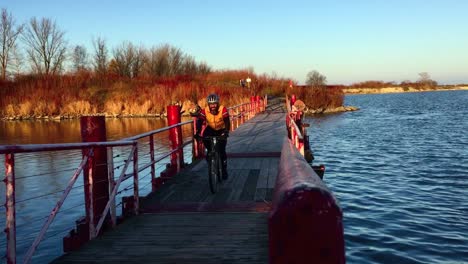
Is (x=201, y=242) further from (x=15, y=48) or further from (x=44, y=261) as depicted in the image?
(x=15, y=48)

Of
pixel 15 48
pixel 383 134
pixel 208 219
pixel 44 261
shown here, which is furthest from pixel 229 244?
pixel 15 48

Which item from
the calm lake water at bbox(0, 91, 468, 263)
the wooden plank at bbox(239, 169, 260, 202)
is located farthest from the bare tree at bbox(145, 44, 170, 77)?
the wooden plank at bbox(239, 169, 260, 202)

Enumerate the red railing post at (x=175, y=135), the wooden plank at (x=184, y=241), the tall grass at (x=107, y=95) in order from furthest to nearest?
the tall grass at (x=107, y=95), the red railing post at (x=175, y=135), the wooden plank at (x=184, y=241)

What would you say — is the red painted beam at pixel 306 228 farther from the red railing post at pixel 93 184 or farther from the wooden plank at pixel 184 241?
the red railing post at pixel 93 184

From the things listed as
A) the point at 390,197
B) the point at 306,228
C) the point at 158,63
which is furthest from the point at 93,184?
the point at 158,63

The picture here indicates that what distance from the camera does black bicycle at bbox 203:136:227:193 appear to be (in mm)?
8037

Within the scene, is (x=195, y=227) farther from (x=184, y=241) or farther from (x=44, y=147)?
(x=44, y=147)

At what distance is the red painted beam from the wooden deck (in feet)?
9.20

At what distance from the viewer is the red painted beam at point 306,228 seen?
1.76 metres

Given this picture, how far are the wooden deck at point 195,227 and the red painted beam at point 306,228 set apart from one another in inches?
110

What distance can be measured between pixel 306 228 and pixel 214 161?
6631 millimetres

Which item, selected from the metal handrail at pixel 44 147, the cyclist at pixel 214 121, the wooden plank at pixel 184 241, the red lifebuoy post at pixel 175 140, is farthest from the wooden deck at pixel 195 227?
the metal handrail at pixel 44 147

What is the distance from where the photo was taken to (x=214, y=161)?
8375mm

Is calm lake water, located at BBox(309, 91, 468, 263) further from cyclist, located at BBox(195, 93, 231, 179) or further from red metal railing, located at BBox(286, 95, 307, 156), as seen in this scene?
cyclist, located at BBox(195, 93, 231, 179)
